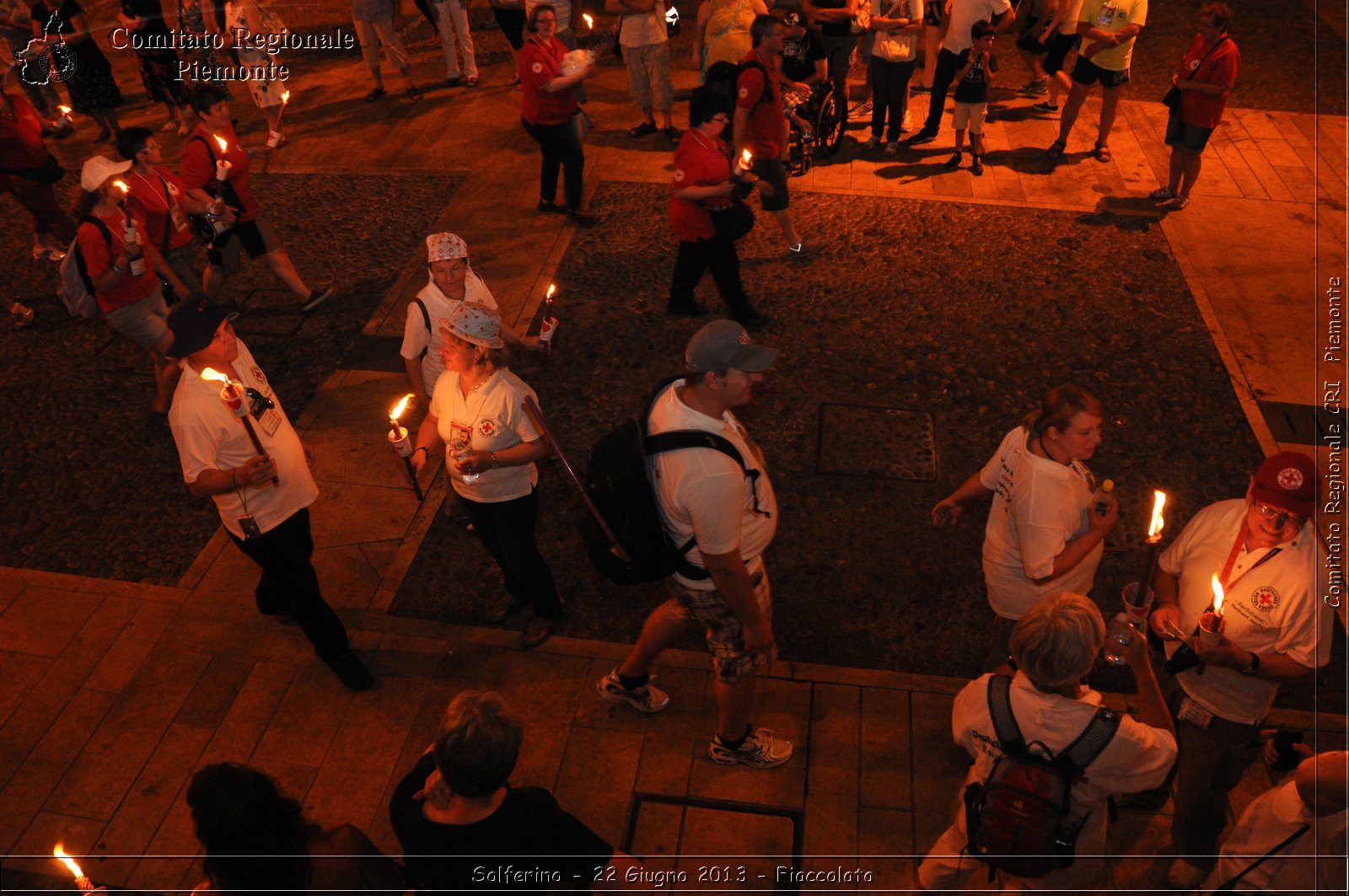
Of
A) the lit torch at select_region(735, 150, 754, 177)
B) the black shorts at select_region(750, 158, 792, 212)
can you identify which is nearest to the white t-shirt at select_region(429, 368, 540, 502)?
the lit torch at select_region(735, 150, 754, 177)

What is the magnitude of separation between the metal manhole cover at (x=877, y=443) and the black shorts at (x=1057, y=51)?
6.27 m

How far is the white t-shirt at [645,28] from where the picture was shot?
10164 millimetres

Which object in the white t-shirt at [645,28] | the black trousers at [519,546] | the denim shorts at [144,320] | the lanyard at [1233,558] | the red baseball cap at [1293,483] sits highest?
the white t-shirt at [645,28]

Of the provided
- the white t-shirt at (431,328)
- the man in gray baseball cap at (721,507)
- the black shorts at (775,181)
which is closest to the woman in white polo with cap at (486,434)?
the white t-shirt at (431,328)

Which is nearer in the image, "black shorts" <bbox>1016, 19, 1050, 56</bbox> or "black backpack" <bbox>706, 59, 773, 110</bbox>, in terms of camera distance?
"black backpack" <bbox>706, 59, 773, 110</bbox>

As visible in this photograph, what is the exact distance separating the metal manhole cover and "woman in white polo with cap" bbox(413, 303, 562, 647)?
97.9 inches

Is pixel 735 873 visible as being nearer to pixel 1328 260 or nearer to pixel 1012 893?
pixel 1012 893

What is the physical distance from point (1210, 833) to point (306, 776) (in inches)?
172

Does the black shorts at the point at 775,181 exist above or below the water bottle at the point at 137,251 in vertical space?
below

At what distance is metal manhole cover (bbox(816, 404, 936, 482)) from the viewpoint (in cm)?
648

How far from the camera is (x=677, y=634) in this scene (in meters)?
4.46

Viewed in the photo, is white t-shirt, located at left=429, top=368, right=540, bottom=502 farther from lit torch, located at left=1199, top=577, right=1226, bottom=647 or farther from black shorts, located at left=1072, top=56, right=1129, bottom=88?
black shorts, located at left=1072, top=56, right=1129, bottom=88

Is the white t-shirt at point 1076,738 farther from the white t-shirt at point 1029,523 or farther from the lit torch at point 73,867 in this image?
the lit torch at point 73,867

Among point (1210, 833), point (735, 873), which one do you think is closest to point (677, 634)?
point (735, 873)
